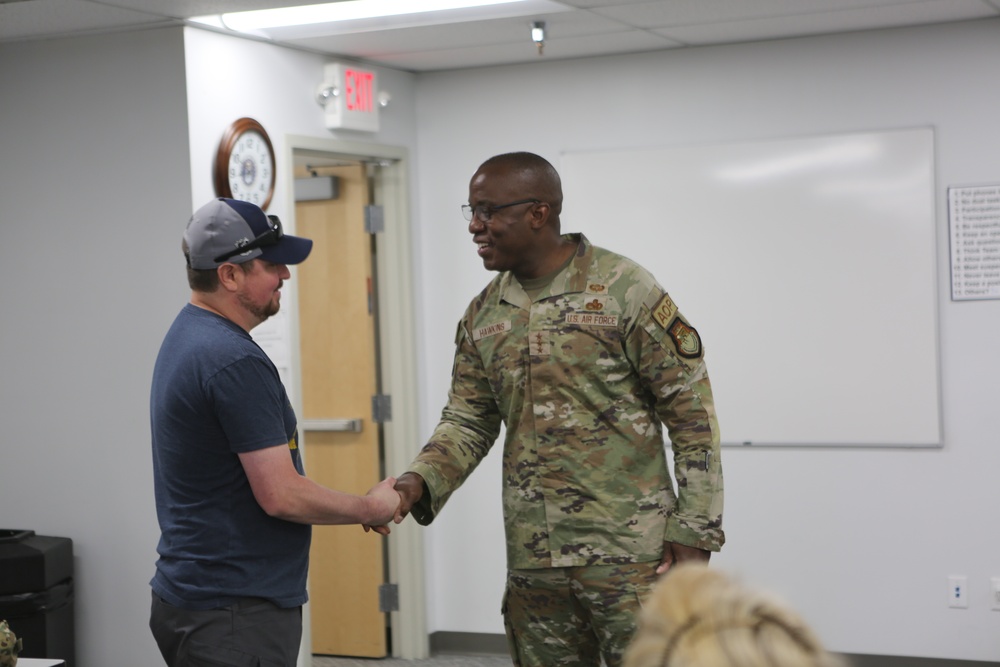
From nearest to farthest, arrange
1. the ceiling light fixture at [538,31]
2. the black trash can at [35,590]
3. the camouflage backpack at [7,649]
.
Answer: the camouflage backpack at [7,649]
the black trash can at [35,590]
the ceiling light fixture at [538,31]

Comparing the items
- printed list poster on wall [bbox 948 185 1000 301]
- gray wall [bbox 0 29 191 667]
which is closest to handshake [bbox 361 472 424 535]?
gray wall [bbox 0 29 191 667]

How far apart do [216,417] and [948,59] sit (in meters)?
3.47

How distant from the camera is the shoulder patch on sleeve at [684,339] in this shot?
106 inches

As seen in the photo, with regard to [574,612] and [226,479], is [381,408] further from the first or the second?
[226,479]

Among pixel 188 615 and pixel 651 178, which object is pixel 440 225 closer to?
Answer: pixel 651 178

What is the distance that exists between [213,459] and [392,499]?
47cm

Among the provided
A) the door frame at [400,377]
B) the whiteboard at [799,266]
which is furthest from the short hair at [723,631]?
the door frame at [400,377]

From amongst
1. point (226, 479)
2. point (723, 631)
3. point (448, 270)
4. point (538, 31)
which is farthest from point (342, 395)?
point (723, 631)

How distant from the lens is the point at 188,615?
7.91 feet

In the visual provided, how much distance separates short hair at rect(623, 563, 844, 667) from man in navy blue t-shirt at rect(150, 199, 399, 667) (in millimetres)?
1532

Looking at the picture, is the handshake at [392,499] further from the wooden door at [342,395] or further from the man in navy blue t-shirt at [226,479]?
the wooden door at [342,395]

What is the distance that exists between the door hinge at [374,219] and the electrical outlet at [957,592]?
271 cm

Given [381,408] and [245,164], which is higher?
[245,164]

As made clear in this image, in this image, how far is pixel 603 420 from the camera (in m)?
2.75
